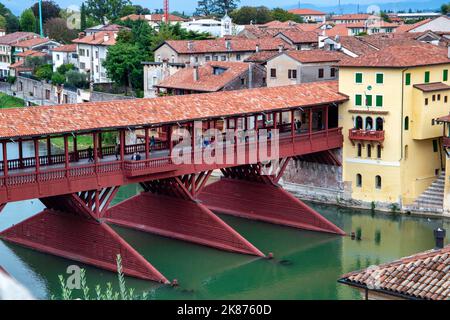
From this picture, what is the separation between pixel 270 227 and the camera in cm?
3644

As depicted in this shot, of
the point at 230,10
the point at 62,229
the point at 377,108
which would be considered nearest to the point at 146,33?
the point at 377,108

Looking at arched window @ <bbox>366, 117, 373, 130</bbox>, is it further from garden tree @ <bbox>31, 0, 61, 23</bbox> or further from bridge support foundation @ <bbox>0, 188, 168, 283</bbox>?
garden tree @ <bbox>31, 0, 61, 23</bbox>

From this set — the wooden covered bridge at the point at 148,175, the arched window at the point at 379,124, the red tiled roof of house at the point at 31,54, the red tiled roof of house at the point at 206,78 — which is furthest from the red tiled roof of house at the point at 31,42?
the arched window at the point at 379,124

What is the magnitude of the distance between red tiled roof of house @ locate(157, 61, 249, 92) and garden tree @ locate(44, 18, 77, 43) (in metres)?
57.7

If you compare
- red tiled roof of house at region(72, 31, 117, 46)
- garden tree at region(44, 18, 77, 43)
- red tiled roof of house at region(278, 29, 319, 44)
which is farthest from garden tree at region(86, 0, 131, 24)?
red tiled roof of house at region(278, 29, 319, 44)

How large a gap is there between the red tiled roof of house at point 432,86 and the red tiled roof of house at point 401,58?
984mm

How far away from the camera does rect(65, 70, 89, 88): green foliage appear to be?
246 ft

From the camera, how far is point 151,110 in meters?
32.0

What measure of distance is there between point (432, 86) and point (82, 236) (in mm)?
18451

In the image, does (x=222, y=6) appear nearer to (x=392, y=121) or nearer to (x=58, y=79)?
(x=58, y=79)

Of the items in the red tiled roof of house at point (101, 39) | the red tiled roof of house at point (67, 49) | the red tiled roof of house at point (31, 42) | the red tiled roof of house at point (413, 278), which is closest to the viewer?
the red tiled roof of house at point (413, 278)

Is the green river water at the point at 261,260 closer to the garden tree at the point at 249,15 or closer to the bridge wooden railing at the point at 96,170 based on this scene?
the bridge wooden railing at the point at 96,170

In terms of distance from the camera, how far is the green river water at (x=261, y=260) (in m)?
28.2
